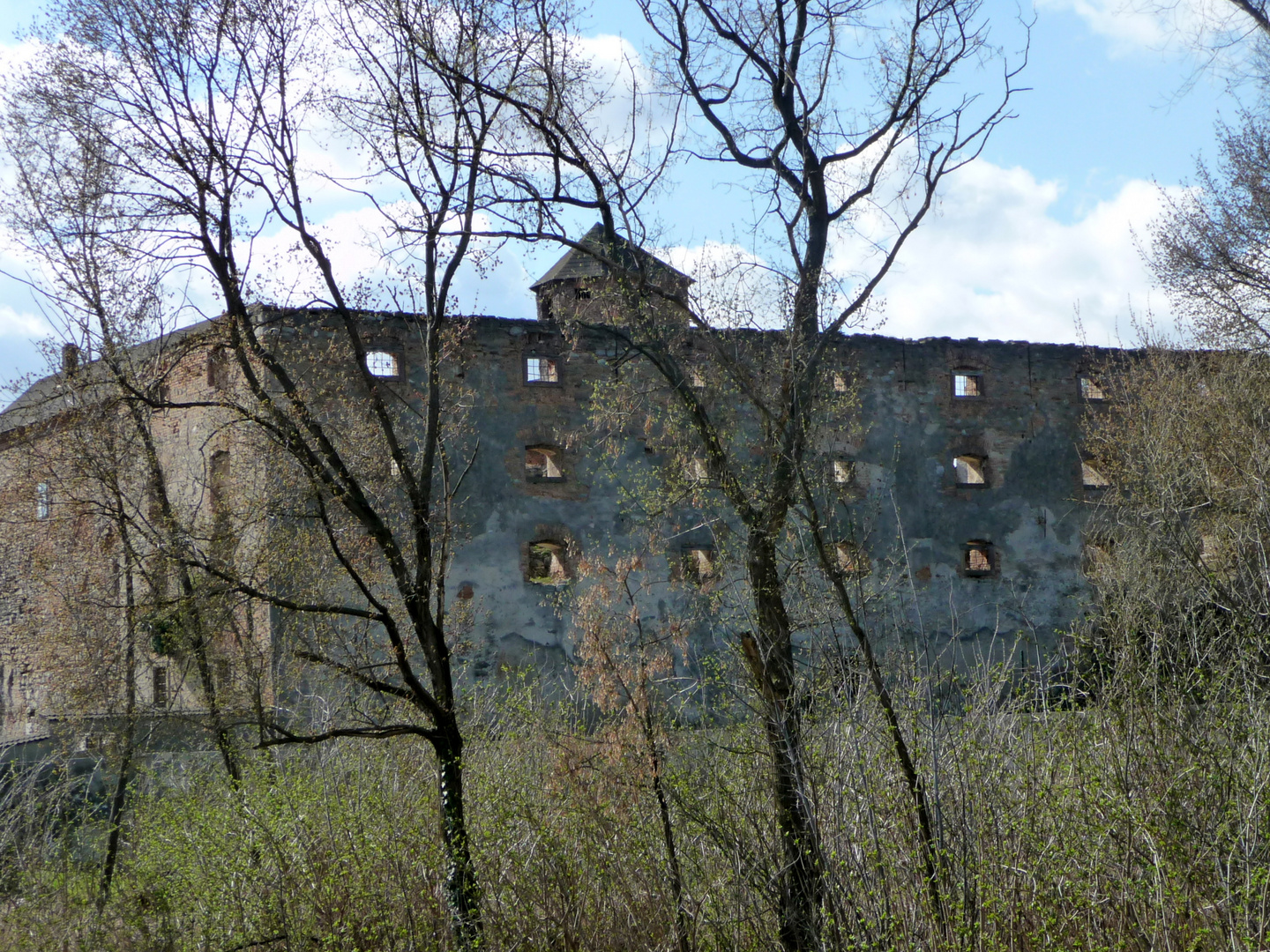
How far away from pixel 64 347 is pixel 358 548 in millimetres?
3280

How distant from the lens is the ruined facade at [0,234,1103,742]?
13547 mm

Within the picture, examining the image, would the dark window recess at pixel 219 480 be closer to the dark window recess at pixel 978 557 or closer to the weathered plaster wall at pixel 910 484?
the weathered plaster wall at pixel 910 484

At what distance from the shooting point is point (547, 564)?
1698 cm

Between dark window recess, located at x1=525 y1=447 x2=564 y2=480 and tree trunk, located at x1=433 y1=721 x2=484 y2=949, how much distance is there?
9.89m

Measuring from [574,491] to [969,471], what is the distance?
675cm

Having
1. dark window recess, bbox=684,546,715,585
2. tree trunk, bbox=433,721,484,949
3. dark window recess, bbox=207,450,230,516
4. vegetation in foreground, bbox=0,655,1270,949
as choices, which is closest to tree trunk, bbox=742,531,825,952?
vegetation in foreground, bbox=0,655,1270,949

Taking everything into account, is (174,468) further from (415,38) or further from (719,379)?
(415,38)

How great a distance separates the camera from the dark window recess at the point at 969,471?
18.6 m

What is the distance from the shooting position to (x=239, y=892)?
6.63m

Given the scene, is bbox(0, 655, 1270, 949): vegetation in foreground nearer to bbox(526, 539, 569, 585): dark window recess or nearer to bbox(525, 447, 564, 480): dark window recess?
bbox(526, 539, 569, 585): dark window recess

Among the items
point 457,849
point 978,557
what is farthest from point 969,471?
point 457,849

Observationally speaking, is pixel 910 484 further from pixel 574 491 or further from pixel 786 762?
pixel 786 762

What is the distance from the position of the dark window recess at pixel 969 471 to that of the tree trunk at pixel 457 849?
1325 cm

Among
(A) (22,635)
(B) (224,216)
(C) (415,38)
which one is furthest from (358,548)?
(A) (22,635)
